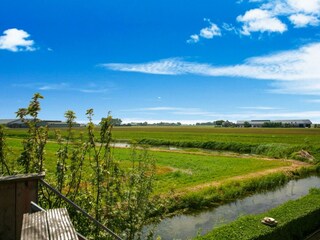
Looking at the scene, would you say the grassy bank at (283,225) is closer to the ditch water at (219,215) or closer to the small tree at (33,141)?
the ditch water at (219,215)

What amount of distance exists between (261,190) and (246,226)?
13.2 metres

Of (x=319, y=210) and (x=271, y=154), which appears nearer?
(x=319, y=210)

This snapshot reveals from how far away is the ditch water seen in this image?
1319cm

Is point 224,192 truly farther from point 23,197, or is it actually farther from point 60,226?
point 60,226

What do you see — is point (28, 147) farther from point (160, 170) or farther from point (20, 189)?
→ point (160, 170)

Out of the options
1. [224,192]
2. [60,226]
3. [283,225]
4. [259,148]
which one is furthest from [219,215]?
[259,148]

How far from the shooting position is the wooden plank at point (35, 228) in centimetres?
202

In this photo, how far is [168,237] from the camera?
12.6 meters

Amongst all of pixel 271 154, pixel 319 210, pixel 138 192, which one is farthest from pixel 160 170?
pixel 271 154

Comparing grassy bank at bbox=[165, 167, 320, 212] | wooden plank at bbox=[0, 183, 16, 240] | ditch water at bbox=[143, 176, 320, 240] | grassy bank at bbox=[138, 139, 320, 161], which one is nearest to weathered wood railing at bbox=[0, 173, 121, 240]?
wooden plank at bbox=[0, 183, 16, 240]

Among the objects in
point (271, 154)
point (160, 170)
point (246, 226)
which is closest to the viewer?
point (246, 226)

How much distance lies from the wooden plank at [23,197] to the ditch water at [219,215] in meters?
8.59

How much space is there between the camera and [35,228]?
2141 mm

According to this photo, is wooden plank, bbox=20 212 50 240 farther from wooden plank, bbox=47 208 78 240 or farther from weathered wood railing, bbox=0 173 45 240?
weathered wood railing, bbox=0 173 45 240
